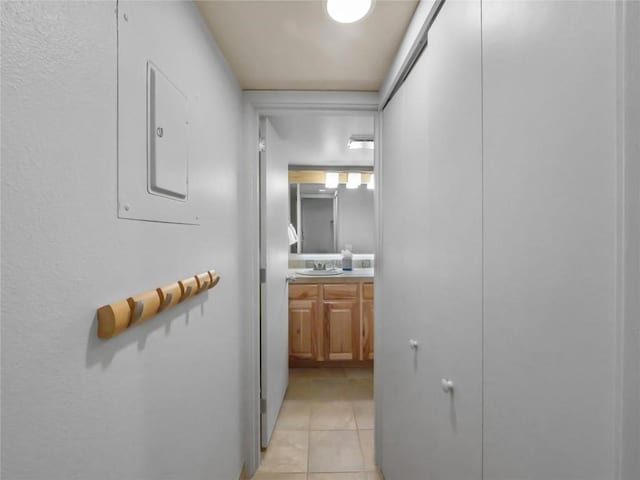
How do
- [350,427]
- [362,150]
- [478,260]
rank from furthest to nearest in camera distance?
[362,150] < [350,427] < [478,260]

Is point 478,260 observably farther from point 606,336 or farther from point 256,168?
point 256,168

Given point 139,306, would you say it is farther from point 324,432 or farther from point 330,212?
point 330,212

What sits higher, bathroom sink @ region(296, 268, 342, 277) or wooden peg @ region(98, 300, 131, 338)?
wooden peg @ region(98, 300, 131, 338)

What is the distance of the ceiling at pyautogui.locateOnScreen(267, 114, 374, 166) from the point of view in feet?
7.23

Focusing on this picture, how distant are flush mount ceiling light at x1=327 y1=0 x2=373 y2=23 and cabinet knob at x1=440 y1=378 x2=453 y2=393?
3.96 ft

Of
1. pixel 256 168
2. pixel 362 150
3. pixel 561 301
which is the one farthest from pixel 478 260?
pixel 362 150

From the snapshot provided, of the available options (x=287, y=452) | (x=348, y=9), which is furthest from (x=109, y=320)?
(x=287, y=452)

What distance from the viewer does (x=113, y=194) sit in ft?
2.11

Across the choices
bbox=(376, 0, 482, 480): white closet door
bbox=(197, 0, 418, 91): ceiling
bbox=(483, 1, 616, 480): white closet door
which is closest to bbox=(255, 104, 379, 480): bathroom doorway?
bbox=(197, 0, 418, 91): ceiling

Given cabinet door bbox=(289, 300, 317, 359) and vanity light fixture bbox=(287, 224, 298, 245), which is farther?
vanity light fixture bbox=(287, 224, 298, 245)

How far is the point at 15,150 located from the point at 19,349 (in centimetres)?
29

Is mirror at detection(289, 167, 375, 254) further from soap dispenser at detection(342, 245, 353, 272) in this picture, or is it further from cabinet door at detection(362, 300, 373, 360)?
cabinet door at detection(362, 300, 373, 360)

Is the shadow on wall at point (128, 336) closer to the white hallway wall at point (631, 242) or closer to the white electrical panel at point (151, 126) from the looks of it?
the white electrical panel at point (151, 126)

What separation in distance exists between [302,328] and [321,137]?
1786mm
